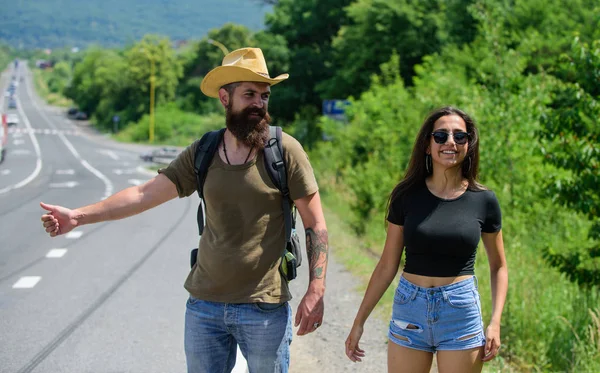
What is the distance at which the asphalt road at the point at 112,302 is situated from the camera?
6000 mm

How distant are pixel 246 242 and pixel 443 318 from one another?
908 millimetres

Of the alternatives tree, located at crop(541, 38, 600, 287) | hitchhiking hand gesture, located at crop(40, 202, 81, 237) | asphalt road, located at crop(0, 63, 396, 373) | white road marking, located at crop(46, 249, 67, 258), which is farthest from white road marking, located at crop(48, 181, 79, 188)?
hitchhiking hand gesture, located at crop(40, 202, 81, 237)

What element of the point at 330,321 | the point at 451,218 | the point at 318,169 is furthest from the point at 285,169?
the point at 318,169

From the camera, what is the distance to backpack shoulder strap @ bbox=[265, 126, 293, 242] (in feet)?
11.1

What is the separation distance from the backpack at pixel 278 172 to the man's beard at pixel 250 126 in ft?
0.13

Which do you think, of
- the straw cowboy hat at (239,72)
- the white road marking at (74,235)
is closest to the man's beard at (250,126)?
the straw cowboy hat at (239,72)

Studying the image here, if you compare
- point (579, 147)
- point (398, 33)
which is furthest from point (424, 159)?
point (398, 33)

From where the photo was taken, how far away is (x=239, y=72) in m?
3.48

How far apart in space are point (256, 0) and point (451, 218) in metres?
50.5

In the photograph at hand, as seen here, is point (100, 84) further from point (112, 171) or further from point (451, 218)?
point (451, 218)

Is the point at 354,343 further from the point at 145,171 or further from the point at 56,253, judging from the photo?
the point at 145,171

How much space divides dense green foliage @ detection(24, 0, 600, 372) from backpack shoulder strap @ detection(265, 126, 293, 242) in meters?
3.10

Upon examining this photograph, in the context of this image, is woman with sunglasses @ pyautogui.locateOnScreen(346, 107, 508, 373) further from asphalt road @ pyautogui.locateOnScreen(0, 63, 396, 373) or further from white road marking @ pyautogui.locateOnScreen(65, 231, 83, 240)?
white road marking @ pyautogui.locateOnScreen(65, 231, 83, 240)

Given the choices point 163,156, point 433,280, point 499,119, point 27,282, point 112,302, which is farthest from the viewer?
point 163,156
